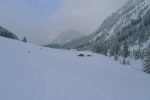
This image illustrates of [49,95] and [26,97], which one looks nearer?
[26,97]

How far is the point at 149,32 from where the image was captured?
7037 inches

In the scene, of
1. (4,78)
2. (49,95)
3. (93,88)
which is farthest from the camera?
(93,88)

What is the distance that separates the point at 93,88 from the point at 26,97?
7.21 m

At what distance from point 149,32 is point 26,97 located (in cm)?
17975

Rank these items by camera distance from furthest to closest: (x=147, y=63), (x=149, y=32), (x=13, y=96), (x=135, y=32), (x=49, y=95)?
(x=135, y=32), (x=149, y=32), (x=147, y=63), (x=49, y=95), (x=13, y=96)

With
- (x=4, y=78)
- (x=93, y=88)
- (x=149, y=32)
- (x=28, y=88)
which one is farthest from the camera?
(x=149, y=32)

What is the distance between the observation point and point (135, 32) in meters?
199

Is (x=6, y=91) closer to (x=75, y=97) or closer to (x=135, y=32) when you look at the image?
(x=75, y=97)

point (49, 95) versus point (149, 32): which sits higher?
point (149, 32)

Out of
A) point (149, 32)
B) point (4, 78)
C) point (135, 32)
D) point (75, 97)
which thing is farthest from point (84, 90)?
point (135, 32)

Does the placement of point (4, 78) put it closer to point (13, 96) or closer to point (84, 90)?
point (13, 96)

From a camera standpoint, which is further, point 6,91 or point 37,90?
point 37,90

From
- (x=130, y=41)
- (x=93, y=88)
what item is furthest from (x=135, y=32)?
(x=93, y=88)

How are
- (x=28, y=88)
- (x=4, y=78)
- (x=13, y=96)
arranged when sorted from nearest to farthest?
(x=13, y=96) < (x=28, y=88) < (x=4, y=78)
